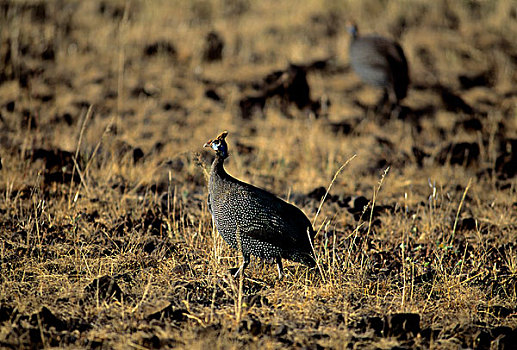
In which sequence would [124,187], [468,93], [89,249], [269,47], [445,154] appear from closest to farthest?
[89,249]
[124,187]
[445,154]
[468,93]
[269,47]

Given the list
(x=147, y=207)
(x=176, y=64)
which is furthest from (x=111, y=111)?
(x=147, y=207)

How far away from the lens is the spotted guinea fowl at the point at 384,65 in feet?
23.2

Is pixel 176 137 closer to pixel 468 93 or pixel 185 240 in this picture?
pixel 185 240

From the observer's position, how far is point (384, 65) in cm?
711

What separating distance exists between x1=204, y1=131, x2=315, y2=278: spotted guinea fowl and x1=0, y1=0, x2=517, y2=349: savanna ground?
6.3 inches

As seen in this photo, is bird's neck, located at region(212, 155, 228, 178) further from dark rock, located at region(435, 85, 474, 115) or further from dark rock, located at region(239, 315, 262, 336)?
dark rock, located at region(435, 85, 474, 115)

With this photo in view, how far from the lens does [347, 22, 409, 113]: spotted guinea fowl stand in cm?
709

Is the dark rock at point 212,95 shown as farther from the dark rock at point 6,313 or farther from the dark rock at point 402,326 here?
the dark rock at point 402,326

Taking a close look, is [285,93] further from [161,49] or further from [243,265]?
[243,265]

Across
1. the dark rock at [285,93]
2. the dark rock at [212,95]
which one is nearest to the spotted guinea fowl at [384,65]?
the dark rock at [285,93]

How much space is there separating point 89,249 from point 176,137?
2575 mm

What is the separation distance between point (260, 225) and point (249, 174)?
7.05 ft

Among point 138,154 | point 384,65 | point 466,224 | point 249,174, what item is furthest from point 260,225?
point 384,65

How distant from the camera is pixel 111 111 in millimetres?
6824
